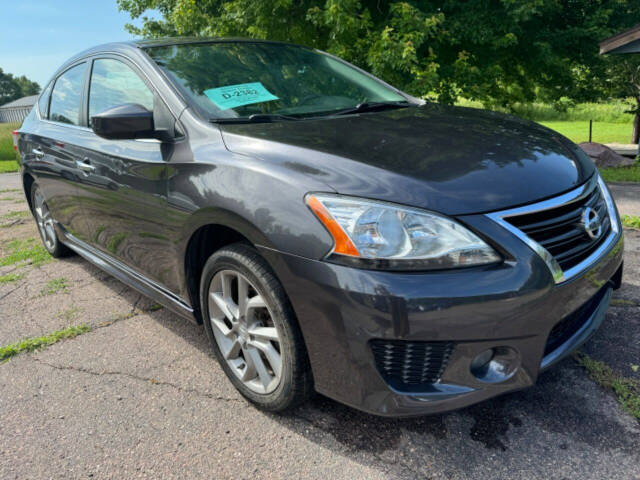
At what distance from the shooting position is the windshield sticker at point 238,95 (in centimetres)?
247

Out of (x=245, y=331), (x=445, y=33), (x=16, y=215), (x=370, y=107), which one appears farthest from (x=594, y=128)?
(x=245, y=331)

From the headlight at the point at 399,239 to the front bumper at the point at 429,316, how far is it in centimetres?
4

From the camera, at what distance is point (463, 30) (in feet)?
29.0

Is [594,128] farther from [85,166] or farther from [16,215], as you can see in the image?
[85,166]

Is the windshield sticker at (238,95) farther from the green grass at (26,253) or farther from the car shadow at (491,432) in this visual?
the green grass at (26,253)

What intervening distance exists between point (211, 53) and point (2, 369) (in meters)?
2.08

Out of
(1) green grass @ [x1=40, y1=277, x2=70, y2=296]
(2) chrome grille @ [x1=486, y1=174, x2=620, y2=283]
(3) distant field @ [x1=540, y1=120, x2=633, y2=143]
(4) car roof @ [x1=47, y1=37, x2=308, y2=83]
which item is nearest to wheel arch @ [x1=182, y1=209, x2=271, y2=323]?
(2) chrome grille @ [x1=486, y1=174, x2=620, y2=283]

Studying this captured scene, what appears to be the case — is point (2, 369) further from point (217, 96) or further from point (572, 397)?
point (572, 397)

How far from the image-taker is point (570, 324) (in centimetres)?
202

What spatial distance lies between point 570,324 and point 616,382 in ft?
1.39

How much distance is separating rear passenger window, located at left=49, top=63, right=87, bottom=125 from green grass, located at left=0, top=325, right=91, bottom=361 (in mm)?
1334

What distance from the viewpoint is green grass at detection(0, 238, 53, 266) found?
4551 mm

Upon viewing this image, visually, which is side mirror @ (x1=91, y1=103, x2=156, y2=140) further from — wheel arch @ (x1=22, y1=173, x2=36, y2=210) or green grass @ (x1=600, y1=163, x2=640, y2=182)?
green grass @ (x1=600, y1=163, x2=640, y2=182)

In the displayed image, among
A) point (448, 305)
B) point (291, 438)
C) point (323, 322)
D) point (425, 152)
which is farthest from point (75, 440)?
point (425, 152)
